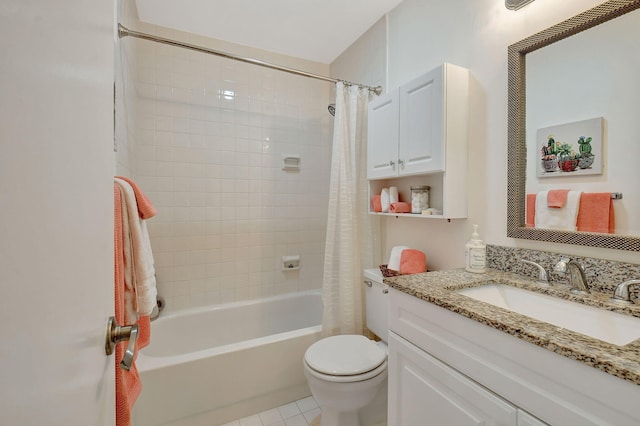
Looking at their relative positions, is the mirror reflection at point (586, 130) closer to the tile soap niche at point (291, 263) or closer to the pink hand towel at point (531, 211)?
the pink hand towel at point (531, 211)

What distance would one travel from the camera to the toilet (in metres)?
1.36

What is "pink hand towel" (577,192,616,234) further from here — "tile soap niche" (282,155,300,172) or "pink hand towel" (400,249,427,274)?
"tile soap niche" (282,155,300,172)

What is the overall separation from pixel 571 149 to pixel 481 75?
555 mm

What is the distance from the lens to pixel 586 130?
1064 millimetres

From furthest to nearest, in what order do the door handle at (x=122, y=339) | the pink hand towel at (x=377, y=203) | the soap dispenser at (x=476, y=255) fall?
the pink hand towel at (x=377, y=203) → the soap dispenser at (x=476, y=255) → the door handle at (x=122, y=339)

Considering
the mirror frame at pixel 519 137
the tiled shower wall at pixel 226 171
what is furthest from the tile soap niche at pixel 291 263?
the mirror frame at pixel 519 137

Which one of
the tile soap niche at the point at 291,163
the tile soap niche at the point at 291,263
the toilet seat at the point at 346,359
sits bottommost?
the toilet seat at the point at 346,359

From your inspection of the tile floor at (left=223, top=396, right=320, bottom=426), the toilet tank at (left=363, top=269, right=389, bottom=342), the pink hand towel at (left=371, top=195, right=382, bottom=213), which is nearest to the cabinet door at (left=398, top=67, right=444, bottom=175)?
the pink hand towel at (left=371, top=195, right=382, bottom=213)

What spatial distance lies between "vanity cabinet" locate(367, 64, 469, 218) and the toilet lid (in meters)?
0.81

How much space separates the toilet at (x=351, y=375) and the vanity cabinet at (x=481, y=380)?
0.72 feet

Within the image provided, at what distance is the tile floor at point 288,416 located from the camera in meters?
1.69

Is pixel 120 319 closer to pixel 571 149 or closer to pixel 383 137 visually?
pixel 383 137

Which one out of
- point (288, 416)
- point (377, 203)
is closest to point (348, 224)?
point (377, 203)

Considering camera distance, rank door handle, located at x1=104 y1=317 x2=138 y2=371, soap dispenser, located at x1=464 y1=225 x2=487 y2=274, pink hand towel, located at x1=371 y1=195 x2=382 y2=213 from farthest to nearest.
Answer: pink hand towel, located at x1=371 y1=195 x2=382 y2=213 → soap dispenser, located at x1=464 y1=225 x2=487 y2=274 → door handle, located at x1=104 y1=317 x2=138 y2=371
